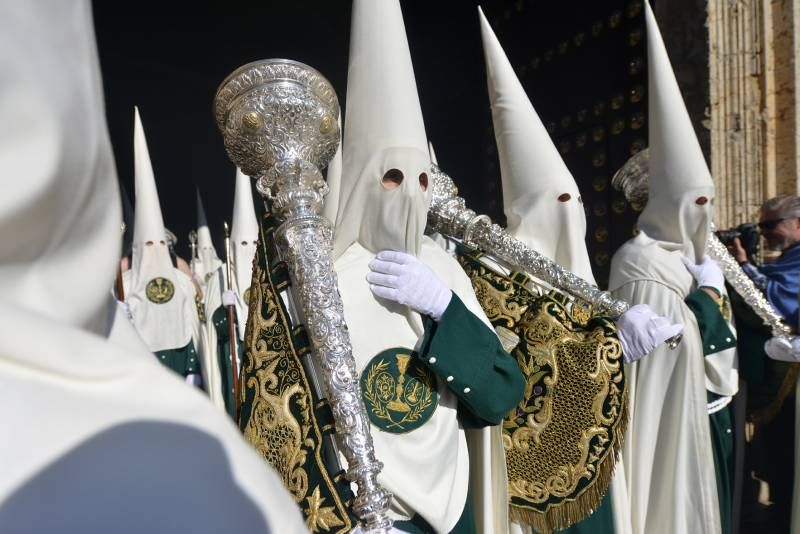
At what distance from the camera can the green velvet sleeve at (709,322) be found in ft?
12.6

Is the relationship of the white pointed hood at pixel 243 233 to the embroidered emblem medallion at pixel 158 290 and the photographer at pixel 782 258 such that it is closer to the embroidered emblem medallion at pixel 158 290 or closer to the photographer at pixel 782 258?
the embroidered emblem medallion at pixel 158 290

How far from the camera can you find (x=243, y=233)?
634 cm

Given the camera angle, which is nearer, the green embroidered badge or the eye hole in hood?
the green embroidered badge

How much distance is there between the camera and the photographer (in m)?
4.23

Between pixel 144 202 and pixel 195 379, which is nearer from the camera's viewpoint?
pixel 144 202

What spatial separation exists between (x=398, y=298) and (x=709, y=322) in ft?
7.62

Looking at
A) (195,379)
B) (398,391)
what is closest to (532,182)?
(398,391)

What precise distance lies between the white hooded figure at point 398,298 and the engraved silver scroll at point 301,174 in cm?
29

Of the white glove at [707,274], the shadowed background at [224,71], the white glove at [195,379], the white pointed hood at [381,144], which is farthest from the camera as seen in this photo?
the shadowed background at [224,71]

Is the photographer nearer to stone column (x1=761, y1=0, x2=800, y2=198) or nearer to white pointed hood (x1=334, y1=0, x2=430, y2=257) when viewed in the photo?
stone column (x1=761, y1=0, x2=800, y2=198)

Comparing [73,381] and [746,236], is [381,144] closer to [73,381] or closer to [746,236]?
[73,381]

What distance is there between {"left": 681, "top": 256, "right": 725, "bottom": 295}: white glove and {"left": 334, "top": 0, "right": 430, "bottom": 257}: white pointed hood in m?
Result: 2.26

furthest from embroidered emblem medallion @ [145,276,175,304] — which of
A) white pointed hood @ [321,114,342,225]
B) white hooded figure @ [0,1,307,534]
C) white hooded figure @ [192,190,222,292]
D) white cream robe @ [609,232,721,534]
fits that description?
white hooded figure @ [0,1,307,534]

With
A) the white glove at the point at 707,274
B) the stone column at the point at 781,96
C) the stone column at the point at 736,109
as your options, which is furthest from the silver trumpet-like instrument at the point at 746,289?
the stone column at the point at 781,96
